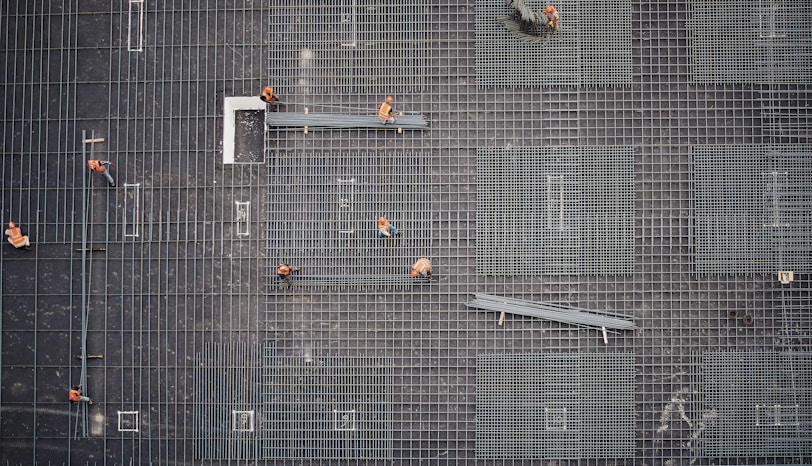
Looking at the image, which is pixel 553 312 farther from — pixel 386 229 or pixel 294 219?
pixel 294 219

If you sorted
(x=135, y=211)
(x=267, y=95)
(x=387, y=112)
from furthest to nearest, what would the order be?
(x=135, y=211), (x=387, y=112), (x=267, y=95)

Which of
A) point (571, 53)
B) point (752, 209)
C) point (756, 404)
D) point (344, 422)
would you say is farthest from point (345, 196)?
point (756, 404)

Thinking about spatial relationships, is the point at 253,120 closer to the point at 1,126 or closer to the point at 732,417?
the point at 1,126

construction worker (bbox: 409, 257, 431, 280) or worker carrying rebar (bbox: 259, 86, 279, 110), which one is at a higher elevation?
worker carrying rebar (bbox: 259, 86, 279, 110)

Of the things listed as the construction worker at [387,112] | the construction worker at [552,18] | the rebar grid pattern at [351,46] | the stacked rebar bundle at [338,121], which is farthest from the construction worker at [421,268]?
the construction worker at [552,18]

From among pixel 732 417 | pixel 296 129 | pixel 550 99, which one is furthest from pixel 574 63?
pixel 732 417

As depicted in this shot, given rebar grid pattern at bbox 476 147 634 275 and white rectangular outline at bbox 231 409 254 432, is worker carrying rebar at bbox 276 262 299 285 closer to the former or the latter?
white rectangular outline at bbox 231 409 254 432

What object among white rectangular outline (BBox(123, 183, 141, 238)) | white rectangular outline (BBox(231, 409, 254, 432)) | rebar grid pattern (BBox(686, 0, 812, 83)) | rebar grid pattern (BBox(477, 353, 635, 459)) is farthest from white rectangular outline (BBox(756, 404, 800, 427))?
white rectangular outline (BBox(123, 183, 141, 238))
